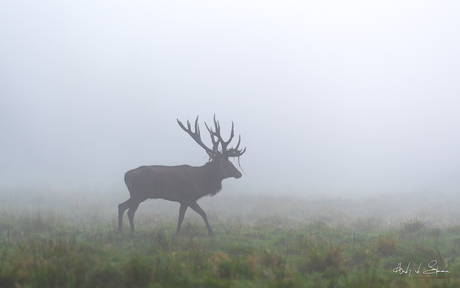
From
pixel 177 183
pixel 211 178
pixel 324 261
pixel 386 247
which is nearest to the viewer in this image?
pixel 324 261

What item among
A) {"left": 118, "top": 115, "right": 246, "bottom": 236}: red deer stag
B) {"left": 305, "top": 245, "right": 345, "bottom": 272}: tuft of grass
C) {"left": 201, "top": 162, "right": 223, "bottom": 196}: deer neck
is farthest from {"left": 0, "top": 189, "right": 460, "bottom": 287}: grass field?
{"left": 201, "top": 162, "right": 223, "bottom": 196}: deer neck

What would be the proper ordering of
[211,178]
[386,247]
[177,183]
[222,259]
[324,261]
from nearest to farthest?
1. [222,259]
2. [324,261]
3. [386,247]
4. [177,183]
5. [211,178]

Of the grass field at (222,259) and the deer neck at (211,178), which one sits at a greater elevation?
the deer neck at (211,178)

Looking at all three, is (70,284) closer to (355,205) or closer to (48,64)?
(355,205)

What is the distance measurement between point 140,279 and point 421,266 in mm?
4351

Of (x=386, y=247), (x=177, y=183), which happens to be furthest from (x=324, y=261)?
(x=177, y=183)

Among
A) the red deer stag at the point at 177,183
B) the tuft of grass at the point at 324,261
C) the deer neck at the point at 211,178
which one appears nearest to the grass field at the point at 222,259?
the tuft of grass at the point at 324,261

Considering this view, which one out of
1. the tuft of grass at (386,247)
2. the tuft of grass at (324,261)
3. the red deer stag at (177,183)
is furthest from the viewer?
the red deer stag at (177,183)

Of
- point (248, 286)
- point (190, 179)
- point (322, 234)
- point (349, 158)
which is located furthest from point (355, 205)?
point (349, 158)
